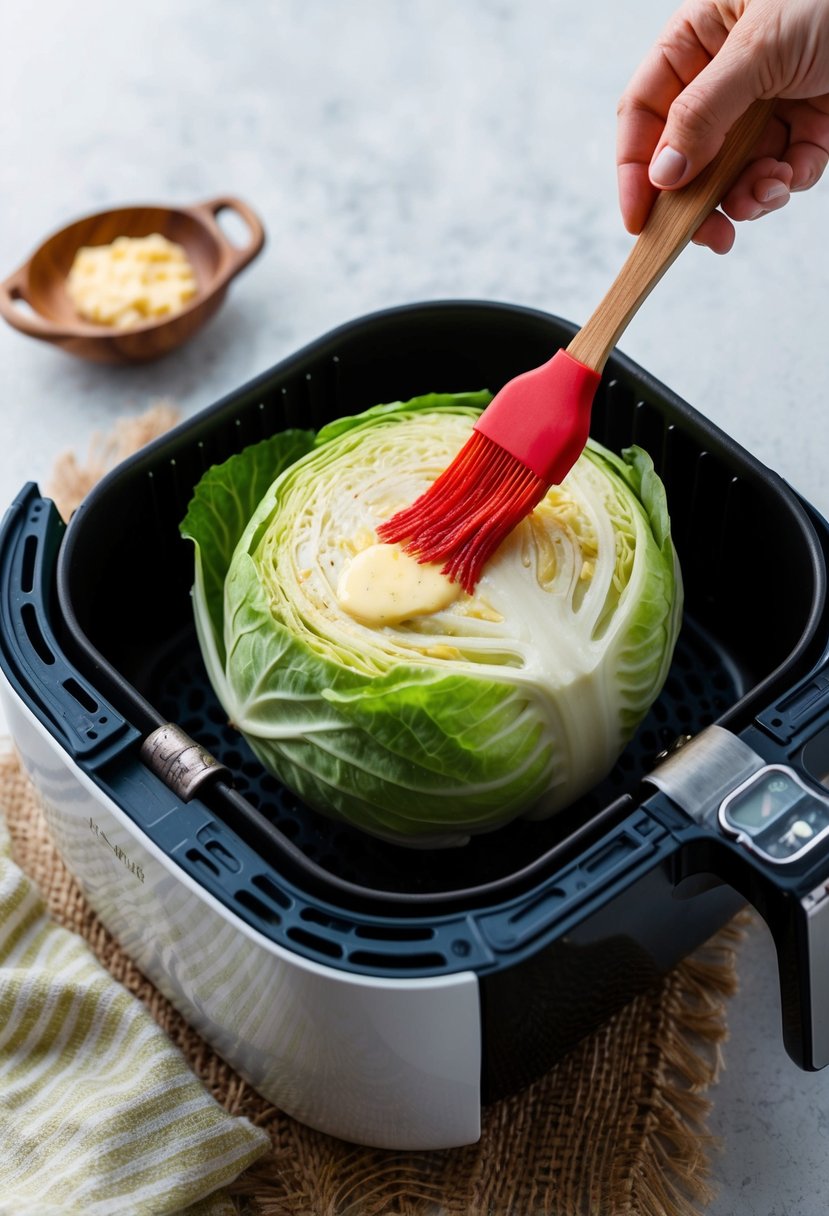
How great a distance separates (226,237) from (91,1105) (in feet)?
4.72

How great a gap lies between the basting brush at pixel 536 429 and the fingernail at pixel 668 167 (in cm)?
2

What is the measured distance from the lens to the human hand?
1349mm

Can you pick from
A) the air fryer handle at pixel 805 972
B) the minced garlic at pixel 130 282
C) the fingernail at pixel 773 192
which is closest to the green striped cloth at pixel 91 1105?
the air fryer handle at pixel 805 972

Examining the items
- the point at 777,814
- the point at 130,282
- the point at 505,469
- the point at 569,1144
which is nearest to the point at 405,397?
the point at 505,469

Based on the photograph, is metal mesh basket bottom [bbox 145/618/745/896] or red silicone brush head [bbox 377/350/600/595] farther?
metal mesh basket bottom [bbox 145/618/745/896]

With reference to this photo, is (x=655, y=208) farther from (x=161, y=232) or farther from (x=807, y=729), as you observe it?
(x=161, y=232)

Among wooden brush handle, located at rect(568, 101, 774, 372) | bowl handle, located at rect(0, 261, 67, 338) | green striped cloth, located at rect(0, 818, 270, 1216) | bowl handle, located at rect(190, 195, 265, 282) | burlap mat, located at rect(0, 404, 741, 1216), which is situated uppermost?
bowl handle, located at rect(0, 261, 67, 338)

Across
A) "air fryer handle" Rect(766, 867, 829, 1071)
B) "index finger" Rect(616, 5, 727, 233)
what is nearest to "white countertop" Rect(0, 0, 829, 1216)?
"index finger" Rect(616, 5, 727, 233)

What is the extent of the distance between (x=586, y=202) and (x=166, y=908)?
1632 millimetres

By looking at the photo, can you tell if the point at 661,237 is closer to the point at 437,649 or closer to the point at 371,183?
the point at 437,649

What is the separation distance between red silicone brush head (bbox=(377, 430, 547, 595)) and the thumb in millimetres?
343

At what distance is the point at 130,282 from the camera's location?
2180 millimetres

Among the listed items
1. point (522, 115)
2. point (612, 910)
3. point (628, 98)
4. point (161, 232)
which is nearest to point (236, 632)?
point (612, 910)

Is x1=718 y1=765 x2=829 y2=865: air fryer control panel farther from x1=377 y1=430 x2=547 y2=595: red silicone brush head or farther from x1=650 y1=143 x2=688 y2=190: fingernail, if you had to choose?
x1=650 y1=143 x2=688 y2=190: fingernail
